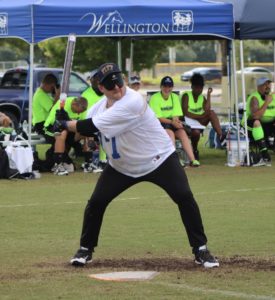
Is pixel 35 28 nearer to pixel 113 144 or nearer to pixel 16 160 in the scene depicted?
pixel 16 160

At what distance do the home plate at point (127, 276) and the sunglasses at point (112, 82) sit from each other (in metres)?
1.58

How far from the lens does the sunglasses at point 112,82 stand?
25.2ft

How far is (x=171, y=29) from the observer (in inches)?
654

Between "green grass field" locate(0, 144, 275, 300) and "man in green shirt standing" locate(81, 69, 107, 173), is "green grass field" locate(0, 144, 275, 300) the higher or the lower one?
the lower one

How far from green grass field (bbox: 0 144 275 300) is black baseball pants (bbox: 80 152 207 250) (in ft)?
1.23

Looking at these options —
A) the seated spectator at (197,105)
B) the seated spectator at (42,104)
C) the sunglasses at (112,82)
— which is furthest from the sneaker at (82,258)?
the seated spectator at (197,105)

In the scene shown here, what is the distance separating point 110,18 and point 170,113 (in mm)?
2201

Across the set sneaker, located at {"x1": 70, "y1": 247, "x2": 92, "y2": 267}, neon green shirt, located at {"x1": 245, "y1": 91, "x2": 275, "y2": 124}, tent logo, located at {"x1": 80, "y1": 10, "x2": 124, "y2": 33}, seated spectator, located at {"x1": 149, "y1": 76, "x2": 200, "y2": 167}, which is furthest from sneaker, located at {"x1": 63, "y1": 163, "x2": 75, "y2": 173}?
sneaker, located at {"x1": 70, "y1": 247, "x2": 92, "y2": 267}

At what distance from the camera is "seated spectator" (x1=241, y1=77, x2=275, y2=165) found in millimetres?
17672

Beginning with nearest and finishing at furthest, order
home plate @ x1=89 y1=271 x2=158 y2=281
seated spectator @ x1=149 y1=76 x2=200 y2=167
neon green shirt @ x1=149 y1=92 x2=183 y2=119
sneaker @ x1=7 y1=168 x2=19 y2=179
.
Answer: home plate @ x1=89 y1=271 x2=158 y2=281 → sneaker @ x1=7 y1=168 x2=19 y2=179 → seated spectator @ x1=149 y1=76 x2=200 y2=167 → neon green shirt @ x1=149 y1=92 x2=183 y2=119

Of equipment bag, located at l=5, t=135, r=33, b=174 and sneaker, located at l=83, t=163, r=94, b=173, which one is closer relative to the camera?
equipment bag, located at l=5, t=135, r=33, b=174

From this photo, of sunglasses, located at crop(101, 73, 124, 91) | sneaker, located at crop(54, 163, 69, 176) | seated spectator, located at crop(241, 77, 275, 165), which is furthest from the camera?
seated spectator, located at crop(241, 77, 275, 165)

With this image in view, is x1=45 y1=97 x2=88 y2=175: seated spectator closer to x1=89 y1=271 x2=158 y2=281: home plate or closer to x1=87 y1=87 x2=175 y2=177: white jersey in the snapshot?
x1=87 y1=87 x2=175 y2=177: white jersey

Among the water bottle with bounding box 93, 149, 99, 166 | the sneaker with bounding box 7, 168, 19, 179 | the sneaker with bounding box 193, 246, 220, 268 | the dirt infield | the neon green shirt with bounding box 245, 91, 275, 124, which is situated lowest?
the dirt infield
